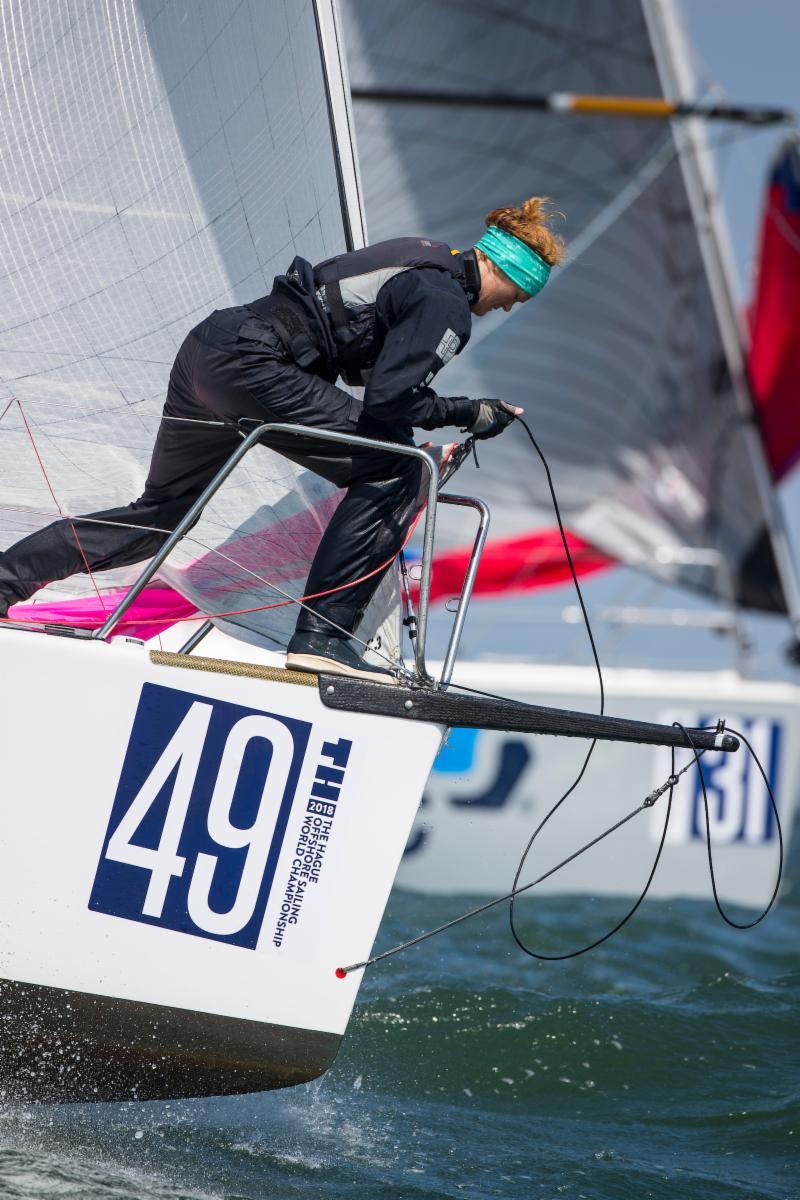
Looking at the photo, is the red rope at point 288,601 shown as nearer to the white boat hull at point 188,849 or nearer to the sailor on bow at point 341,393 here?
the sailor on bow at point 341,393

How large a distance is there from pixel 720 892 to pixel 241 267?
14.7ft

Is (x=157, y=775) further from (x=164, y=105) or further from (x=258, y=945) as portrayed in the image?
(x=164, y=105)

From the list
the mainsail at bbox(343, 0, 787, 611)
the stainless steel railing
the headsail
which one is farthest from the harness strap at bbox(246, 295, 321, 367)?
the headsail

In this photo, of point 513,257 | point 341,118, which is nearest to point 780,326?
point 341,118

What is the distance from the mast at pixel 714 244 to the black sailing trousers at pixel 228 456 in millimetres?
5136

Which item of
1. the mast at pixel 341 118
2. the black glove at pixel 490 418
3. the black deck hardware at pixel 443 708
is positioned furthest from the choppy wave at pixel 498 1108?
the mast at pixel 341 118

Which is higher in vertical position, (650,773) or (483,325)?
(483,325)

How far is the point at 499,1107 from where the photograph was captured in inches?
126

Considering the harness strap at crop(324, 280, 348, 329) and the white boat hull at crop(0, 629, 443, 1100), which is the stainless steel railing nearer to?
the white boat hull at crop(0, 629, 443, 1100)

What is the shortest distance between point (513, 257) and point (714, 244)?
5.32 meters

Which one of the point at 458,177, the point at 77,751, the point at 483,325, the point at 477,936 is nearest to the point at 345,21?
the point at 458,177

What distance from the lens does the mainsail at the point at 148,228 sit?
2932 millimetres

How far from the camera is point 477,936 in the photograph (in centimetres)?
486

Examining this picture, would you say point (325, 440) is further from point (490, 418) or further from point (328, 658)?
point (328, 658)
